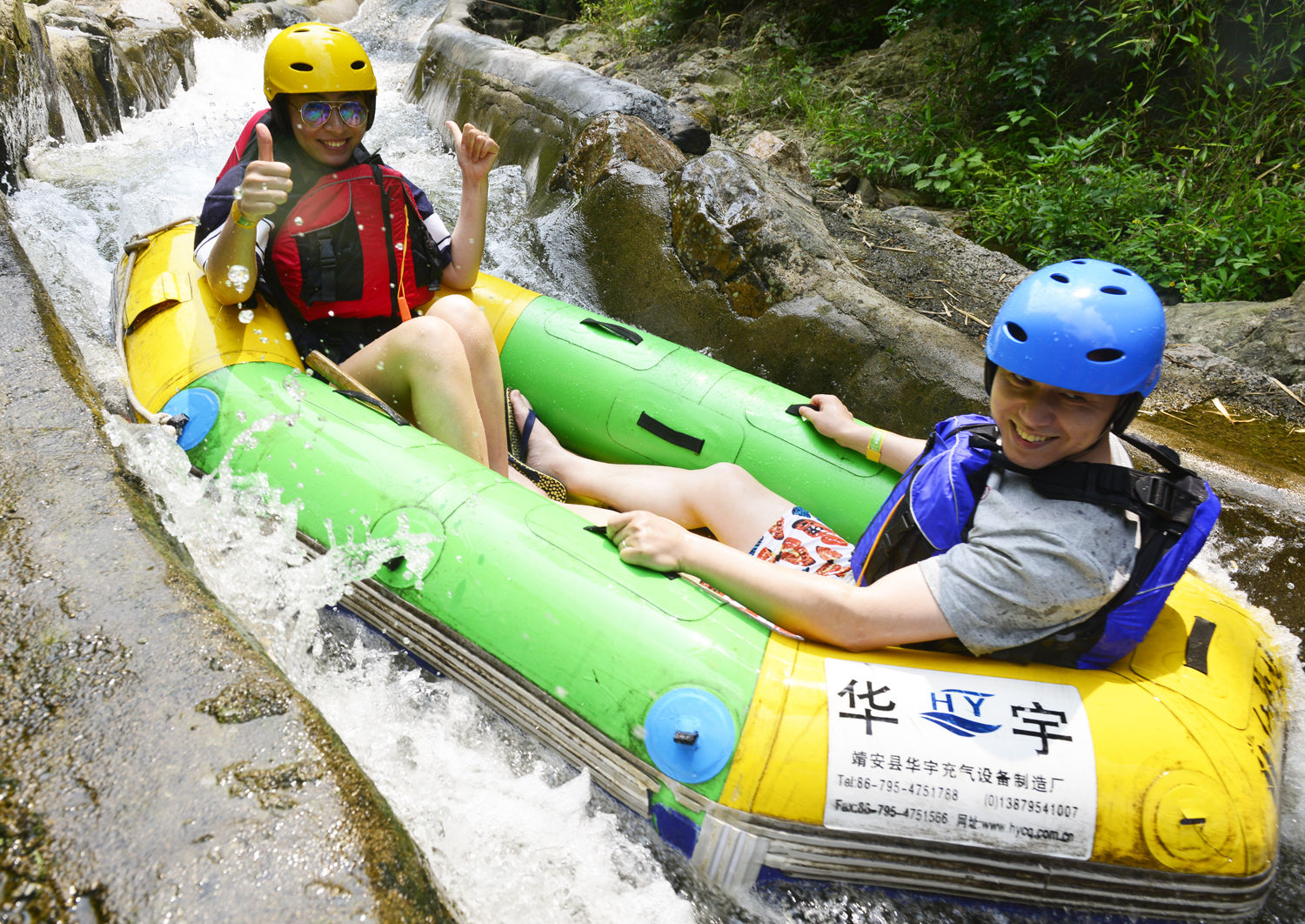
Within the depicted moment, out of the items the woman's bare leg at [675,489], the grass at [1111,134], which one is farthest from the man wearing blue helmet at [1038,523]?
the grass at [1111,134]

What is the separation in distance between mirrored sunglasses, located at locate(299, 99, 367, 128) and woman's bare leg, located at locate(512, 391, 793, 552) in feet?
3.16

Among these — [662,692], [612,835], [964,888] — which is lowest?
[612,835]

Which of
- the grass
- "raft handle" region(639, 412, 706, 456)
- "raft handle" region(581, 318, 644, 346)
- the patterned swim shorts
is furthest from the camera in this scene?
the grass

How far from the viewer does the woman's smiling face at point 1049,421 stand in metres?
1.44

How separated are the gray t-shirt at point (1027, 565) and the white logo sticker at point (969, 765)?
0.49ft

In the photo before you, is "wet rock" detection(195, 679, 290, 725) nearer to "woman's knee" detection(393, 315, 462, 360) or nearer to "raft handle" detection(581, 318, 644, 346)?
"woman's knee" detection(393, 315, 462, 360)

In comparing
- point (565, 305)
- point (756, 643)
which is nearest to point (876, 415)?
point (565, 305)

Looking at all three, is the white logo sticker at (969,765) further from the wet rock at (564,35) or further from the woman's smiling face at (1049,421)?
the wet rock at (564,35)

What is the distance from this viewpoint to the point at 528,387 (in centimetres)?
292

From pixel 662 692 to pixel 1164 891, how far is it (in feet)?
3.32

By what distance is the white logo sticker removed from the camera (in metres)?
1.54

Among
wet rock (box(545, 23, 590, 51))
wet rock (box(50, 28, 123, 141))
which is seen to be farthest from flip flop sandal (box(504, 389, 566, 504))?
wet rock (box(545, 23, 590, 51))

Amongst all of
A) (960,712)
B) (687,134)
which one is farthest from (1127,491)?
(687,134)

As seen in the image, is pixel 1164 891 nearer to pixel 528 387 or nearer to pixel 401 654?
pixel 401 654
